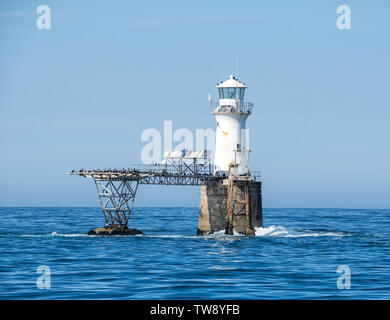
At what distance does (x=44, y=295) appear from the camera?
33.1 m

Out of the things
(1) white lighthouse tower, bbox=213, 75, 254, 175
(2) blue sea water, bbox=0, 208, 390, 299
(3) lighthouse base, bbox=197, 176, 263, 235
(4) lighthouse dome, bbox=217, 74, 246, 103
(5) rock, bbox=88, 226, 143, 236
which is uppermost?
(4) lighthouse dome, bbox=217, 74, 246, 103

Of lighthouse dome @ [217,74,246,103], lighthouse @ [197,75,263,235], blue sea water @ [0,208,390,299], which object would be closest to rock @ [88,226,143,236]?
blue sea water @ [0,208,390,299]

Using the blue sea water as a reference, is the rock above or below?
above

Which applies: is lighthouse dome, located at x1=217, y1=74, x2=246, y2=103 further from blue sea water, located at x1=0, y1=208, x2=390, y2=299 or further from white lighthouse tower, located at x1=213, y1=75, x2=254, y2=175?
blue sea water, located at x1=0, y1=208, x2=390, y2=299

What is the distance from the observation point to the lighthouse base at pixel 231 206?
6994cm

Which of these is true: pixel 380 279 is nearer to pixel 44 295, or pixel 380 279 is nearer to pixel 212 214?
pixel 44 295

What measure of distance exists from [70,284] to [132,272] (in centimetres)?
636

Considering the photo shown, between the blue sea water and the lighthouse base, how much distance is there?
1594 millimetres

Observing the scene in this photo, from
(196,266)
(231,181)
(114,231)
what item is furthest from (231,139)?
(196,266)

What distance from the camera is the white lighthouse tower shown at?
73.1 meters

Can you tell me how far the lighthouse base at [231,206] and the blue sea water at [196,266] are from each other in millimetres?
1594

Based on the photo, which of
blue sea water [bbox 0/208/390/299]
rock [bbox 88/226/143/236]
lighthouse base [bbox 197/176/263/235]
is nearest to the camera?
blue sea water [bbox 0/208/390/299]
